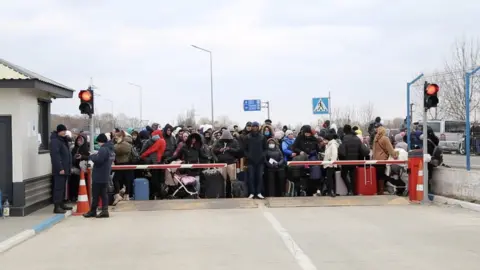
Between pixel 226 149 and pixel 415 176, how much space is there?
5085 millimetres

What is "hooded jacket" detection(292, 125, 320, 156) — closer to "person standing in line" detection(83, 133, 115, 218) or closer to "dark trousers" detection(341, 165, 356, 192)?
"dark trousers" detection(341, 165, 356, 192)

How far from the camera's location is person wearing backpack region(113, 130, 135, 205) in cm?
1584

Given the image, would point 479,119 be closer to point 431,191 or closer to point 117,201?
point 431,191

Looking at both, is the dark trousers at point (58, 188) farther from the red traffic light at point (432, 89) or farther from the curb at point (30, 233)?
the red traffic light at point (432, 89)

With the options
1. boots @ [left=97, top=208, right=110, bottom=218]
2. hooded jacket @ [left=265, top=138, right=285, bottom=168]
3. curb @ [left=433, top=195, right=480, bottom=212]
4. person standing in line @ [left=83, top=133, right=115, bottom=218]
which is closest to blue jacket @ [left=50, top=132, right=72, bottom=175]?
person standing in line @ [left=83, top=133, right=115, bottom=218]

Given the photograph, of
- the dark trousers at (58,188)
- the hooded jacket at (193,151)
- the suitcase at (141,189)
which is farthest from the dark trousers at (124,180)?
the dark trousers at (58,188)

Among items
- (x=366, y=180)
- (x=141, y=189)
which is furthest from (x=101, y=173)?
(x=366, y=180)

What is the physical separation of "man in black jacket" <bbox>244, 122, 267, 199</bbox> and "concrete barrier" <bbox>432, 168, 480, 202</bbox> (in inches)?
189

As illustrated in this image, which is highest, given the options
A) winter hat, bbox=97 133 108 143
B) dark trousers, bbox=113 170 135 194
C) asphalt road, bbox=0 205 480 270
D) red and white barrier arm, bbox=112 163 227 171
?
winter hat, bbox=97 133 108 143

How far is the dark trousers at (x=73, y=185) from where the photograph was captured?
15412 mm

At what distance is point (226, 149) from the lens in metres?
16.4

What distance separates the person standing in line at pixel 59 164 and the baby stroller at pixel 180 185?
9.44 feet

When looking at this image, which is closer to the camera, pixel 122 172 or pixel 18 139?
pixel 18 139

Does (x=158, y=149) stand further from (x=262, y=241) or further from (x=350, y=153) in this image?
(x=262, y=241)
